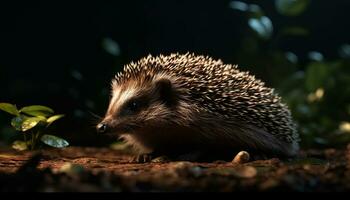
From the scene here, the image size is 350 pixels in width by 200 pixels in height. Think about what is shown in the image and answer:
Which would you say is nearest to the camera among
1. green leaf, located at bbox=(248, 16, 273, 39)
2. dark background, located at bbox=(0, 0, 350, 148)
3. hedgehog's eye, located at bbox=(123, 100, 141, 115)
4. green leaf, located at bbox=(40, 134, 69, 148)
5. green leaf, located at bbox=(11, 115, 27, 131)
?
green leaf, located at bbox=(40, 134, 69, 148)

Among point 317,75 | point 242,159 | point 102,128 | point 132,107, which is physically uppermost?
point 317,75

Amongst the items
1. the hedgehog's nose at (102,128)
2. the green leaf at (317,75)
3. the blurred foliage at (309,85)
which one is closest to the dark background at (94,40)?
the blurred foliage at (309,85)

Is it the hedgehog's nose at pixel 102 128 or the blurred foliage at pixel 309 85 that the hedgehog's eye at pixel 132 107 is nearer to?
the hedgehog's nose at pixel 102 128

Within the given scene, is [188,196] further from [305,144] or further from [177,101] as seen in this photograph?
[305,144]

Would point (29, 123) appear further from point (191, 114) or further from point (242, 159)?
point (242, 159)

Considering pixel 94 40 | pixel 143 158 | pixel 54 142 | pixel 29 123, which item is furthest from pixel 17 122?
pixel 94 40

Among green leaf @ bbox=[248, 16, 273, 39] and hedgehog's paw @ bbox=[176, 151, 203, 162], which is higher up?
green leaf @ bbox=[248, 16, 273, 39]

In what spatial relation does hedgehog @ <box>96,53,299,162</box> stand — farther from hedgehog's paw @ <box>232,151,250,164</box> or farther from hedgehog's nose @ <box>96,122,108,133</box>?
hedgehog's paw @ <box>232,151,250,164</box>

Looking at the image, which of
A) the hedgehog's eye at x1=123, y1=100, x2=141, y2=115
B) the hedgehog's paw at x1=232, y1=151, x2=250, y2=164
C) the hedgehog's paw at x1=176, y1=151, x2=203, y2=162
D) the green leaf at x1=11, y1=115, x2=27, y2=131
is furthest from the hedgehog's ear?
the green leaf at x1=11, y1=115, x2=27, y2=131
